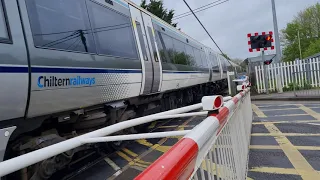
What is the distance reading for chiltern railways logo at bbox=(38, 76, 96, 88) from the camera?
135 inches

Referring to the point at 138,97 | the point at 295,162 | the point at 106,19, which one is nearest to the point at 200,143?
the point at 295,162

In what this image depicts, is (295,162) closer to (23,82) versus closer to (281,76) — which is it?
(23,82)

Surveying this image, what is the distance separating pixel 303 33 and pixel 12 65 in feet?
219

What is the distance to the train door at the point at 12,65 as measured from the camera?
9.66 feet

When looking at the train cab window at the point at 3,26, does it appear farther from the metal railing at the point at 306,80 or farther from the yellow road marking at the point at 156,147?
the metal railing at the point at 306,80

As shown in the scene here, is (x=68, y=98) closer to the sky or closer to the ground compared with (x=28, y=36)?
closer to the ground

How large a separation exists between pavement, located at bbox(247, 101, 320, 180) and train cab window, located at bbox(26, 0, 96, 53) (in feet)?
9.82

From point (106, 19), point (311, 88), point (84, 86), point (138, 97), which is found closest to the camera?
point (84, 86)

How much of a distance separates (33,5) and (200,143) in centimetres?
300

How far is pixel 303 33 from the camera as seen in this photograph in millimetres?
61031

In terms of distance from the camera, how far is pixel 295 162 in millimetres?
4355

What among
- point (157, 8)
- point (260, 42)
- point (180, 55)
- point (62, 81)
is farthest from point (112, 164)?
point (157, 8)

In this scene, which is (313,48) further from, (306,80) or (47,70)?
(47,70)

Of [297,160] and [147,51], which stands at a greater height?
[147,51]
